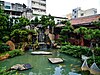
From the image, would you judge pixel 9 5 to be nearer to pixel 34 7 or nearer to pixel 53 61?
pixel 34 7

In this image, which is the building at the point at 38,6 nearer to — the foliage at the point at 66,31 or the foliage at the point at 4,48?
the foliage at the point at 66,31

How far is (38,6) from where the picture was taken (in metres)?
36.1

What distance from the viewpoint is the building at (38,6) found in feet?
114

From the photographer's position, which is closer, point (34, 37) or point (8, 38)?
point (8, 38)

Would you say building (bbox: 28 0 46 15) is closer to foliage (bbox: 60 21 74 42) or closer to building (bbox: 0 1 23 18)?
building (bbox: 0 1 23 18)

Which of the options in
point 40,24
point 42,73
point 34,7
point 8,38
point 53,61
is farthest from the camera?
point 34,7

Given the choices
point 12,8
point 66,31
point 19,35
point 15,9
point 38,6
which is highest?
point 38,6

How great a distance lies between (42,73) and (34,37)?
1125 centimetres

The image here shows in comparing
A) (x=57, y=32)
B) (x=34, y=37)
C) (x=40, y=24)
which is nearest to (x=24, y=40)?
(x=34, y=37)

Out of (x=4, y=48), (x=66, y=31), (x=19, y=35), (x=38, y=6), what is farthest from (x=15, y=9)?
(x=4, y=48)

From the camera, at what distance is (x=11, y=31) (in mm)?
19234

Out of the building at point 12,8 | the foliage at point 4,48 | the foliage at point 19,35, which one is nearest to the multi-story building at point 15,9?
the building at point 12,8

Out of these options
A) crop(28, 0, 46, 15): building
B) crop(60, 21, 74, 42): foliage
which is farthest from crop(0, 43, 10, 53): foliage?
crop(28, 0, 46, 15): building

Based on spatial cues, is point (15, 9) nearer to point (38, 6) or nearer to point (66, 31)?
point (38, 6)
